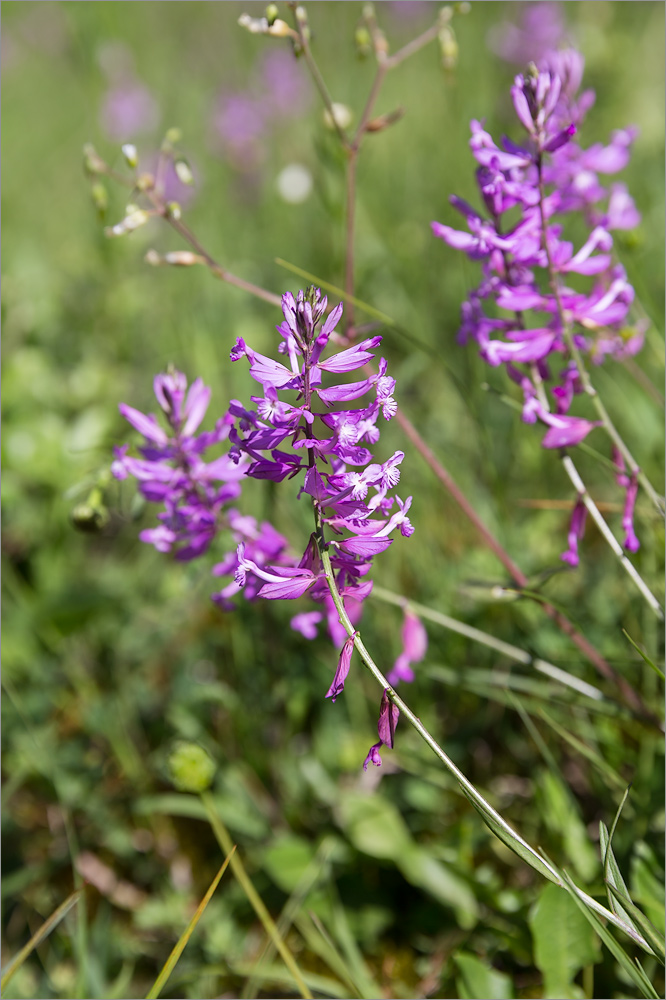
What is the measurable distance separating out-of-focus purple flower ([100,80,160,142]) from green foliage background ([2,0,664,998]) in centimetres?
337

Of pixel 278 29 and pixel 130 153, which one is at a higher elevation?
pixel 278 29

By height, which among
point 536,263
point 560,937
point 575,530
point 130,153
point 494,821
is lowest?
point 560,937

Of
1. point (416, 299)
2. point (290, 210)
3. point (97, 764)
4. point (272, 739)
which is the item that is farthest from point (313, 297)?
point (290, 210)

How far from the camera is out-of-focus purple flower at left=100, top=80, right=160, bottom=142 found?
6719mm

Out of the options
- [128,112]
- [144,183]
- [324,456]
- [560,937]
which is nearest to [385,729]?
[324,456]

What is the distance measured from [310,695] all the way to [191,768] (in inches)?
26.3

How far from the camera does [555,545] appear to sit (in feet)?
8.70

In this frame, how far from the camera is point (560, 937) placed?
1599mm

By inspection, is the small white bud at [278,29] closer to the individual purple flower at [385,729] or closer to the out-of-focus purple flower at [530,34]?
the individual purple flower at [385,729]

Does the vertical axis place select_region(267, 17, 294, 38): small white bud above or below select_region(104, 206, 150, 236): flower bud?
above

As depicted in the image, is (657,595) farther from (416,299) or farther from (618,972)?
(416,299)

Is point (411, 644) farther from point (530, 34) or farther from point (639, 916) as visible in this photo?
point (530, 34)

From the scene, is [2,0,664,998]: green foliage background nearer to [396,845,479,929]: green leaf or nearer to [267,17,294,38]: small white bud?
[396,845,479,929]: green leaf

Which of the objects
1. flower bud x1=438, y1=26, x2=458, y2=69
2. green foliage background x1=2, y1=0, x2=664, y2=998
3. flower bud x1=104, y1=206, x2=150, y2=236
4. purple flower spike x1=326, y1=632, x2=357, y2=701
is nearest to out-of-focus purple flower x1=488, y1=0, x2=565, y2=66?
green foliage background x1=2, y1=0, x2=664, y2=998
